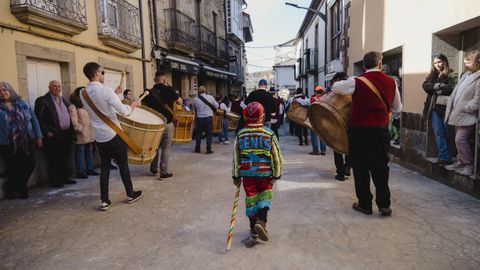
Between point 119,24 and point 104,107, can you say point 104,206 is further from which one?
point 119,24

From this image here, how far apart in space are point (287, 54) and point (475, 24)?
46131mm

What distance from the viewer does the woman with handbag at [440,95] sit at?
17.0 feet

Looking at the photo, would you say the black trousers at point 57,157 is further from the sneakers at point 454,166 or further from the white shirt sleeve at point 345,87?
the sneakers at point 454,166

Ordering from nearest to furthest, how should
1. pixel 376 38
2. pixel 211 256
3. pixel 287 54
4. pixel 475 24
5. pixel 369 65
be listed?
pixel 211 256 < pixel 369 65 < pixel 475 24 < pixel 376 38 < pixel 287 54

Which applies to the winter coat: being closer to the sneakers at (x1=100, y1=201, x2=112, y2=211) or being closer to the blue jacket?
the sneakers at (x1=100, y1=201, x2=112, y2=211)

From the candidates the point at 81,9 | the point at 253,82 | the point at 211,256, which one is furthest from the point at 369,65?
the point at 253,82

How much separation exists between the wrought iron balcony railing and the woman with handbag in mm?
6415

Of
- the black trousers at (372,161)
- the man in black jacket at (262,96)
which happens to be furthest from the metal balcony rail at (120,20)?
the black trousers at (372,161)

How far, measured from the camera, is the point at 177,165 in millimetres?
7371

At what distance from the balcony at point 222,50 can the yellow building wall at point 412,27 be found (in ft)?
37.7

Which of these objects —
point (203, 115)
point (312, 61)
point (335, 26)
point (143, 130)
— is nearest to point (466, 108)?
point (143, 130)

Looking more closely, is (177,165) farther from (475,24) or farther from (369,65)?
(475,24)

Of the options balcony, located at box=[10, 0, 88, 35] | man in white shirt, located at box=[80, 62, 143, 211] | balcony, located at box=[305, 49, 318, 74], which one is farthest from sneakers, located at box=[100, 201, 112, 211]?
balcony, located at box=[305, 49, 318, 74]

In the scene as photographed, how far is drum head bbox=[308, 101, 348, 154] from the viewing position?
4.07m
